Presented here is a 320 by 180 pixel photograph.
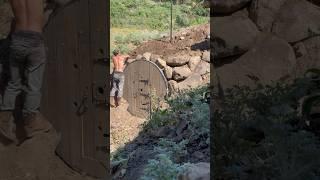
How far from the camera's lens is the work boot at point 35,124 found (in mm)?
2344

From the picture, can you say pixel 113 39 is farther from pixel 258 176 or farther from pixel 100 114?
pixel 258 176

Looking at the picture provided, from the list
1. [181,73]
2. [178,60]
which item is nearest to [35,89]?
[181,73]

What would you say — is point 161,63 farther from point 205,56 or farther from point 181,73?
point 205,56

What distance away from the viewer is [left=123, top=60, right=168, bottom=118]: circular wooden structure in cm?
477

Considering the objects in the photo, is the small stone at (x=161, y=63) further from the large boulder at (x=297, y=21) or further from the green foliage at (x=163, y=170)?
the large boulder at (x=297, y=21)

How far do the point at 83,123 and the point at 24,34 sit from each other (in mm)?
423

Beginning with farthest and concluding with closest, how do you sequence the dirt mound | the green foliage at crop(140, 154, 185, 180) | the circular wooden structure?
the dirt mound
the circular wooden structure
the green foliage at crop(140, 154, 185, 180)

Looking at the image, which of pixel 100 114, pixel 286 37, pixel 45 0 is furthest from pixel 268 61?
pixel 45 0

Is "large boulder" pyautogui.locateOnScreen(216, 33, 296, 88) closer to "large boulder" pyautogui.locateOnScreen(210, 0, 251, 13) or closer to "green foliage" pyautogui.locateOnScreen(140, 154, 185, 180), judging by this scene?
"large boulder" pyautogui.locateOnScreen(210, 0, 251, 13)

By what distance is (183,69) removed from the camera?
523 centimetres

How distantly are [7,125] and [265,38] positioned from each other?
107 centimetres

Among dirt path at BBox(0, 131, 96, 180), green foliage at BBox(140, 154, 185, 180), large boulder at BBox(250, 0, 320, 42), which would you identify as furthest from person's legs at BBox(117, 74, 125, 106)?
large boulder at BBox(250, 0, 320, 42)

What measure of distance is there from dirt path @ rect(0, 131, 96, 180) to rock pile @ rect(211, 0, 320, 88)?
2.45ft

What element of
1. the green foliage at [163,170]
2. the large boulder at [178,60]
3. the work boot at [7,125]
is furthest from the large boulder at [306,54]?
the large boulder at [178,60]
